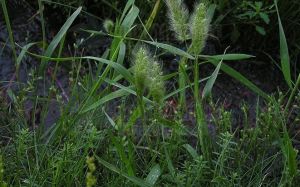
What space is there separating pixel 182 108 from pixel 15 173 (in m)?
0.44

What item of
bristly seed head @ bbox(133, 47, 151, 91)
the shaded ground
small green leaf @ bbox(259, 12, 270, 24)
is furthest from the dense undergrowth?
small green leaf @ bbox(259, 12, 270, 24)

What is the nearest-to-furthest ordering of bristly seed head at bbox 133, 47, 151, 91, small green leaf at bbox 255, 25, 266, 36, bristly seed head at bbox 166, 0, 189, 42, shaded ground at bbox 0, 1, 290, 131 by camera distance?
bristly seed head at bbox 133, 47, 151, 91, bristly seed head at bbox 166, 0, 189, 42, shaded ground at bbox 0, 1, 290, 131, small green leaf at bbox 255, 25, 266, 36

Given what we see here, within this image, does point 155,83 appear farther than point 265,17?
No

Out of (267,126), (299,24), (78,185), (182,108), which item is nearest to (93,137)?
(78,185)

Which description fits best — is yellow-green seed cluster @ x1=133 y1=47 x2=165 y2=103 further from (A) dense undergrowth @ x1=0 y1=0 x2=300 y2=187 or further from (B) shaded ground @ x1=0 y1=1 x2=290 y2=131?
(B) shaded ground @ x1=0 y1=1 x2=290 y2=131

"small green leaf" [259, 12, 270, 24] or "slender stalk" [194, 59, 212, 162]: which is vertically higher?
"small green leaf" [259, 12, 270, 24]

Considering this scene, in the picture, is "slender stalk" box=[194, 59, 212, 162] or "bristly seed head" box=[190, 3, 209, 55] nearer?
"bristly seed head" box=[190, 3, 209, 55]

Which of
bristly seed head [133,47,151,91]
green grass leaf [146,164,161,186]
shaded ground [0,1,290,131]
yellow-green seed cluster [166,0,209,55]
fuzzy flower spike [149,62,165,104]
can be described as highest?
yellow-green seed cluster [166,0,209,55]

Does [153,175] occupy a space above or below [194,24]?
below

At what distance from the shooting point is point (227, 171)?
1628 mm

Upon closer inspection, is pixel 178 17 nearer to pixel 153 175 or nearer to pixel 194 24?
pixel 194 24

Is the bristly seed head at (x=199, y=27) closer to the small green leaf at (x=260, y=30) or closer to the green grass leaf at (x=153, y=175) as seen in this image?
the green grass leaf at (x=153, y=175)

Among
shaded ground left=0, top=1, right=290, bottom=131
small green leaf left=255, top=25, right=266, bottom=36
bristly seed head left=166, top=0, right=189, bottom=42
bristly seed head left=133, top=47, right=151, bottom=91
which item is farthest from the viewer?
small green leaf left=255, top=25, right=266, bottom=36

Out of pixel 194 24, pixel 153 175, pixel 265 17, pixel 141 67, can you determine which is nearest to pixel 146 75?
pixel 141 67
